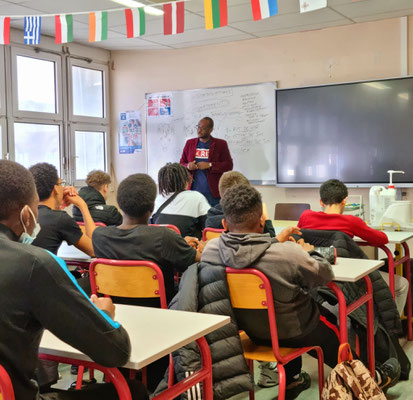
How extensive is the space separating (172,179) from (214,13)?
1.29 m

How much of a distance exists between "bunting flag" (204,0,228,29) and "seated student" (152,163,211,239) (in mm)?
1112

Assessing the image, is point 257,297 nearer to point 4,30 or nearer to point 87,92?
point 4,30

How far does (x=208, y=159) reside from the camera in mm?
5406

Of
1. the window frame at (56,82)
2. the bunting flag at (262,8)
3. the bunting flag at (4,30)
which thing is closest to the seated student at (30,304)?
the bunting flag at (262,8)

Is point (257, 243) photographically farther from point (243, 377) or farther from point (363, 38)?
point (363, 38)

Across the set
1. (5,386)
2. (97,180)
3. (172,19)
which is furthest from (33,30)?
(5,386)

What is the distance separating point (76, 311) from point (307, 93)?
5.02 meters

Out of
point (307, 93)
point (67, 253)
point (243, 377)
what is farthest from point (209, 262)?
point (307, 93)

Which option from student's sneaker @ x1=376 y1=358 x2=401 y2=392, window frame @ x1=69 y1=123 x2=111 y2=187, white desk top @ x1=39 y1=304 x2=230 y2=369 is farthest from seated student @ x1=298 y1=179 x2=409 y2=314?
window frame @ x1=69 y1=123 x2=111 y2=187

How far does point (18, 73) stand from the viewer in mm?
5965

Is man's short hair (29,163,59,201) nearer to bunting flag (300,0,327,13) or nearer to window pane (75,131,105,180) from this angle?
bunting flag (300,0,327,13)

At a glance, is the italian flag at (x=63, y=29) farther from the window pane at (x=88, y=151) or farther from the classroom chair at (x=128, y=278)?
the classroom chair at (x=128, y=278)

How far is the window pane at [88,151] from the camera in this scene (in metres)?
6.76

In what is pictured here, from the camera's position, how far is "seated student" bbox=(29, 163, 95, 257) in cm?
265
